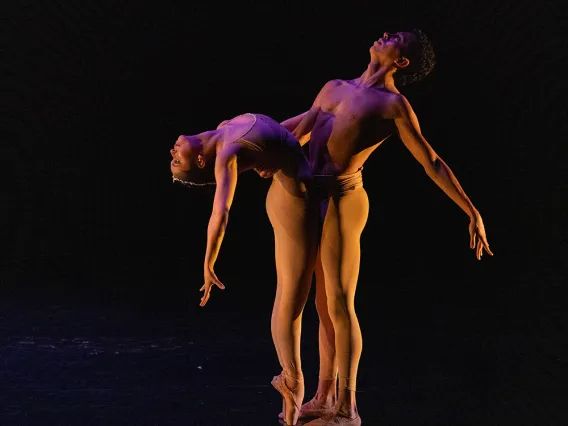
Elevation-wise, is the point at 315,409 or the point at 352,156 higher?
the point at 352,156

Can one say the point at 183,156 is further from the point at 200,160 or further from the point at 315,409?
the point at 315,409

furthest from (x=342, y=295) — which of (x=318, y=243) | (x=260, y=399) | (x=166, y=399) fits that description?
(x=166, y=399)

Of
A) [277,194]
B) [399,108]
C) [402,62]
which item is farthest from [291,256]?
[402,62]

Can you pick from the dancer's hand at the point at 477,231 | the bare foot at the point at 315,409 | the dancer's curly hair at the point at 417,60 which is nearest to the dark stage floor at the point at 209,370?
the bare foot at the point at 315,409

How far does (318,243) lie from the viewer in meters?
2.74

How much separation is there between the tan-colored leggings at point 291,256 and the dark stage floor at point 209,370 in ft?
1.15

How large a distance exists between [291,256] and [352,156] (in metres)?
0.40

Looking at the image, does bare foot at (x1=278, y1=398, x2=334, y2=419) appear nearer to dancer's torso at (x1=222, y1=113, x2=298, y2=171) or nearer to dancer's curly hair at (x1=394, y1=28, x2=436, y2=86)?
dancer's torso at (x1=222, y1=113, x2=298, y2=171)

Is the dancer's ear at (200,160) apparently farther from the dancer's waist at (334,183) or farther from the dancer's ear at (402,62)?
the dancer's ear at (402,62)

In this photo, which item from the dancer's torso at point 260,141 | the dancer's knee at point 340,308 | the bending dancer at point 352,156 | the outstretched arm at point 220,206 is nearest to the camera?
the outstretched arm at point 220,206

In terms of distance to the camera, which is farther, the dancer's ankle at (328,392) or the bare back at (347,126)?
the dancer's ankle at (328,392)

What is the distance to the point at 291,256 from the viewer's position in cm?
270

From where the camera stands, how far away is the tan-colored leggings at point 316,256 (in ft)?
8.82

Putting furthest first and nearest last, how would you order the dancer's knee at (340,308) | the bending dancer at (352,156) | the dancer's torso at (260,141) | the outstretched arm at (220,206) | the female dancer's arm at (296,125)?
the female dancer's arm at (296,125) < the dancer's knee at (340,308) < the bending dancer at (352,156) < the dancer's torso at (260,141) < the outstretched arm at (220,206)
